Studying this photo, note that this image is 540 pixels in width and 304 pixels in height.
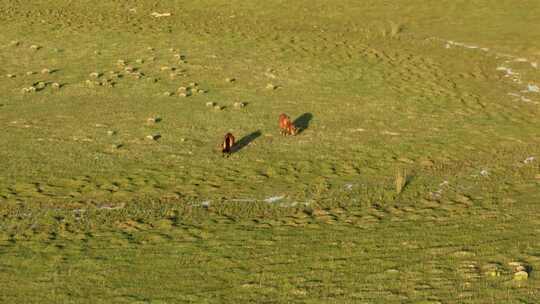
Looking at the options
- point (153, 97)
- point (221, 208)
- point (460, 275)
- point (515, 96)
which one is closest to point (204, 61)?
point (153, 97)

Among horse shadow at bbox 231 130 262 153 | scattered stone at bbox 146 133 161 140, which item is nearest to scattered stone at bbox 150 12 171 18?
scattered stone at bbox 146 133 161 140

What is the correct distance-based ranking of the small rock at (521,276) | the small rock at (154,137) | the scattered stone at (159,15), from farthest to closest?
the scattered stone at (159,15)
the small rock at (154,137)
the small rock at (521,276)

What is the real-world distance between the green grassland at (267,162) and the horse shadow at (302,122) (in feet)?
0.46

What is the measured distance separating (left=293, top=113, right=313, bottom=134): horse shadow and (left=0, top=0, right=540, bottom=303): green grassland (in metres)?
0.14

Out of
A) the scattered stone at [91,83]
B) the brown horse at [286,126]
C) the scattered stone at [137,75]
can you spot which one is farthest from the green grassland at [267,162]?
the brown horse at [286,126]

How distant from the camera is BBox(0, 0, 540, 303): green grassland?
14086 millimetres

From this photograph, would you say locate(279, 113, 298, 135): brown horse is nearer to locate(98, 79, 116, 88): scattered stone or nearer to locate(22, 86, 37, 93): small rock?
locate(98, 79, 116, 88): scattered stone

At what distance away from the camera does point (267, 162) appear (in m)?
23.3

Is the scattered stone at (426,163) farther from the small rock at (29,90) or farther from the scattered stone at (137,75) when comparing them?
the small rock at (29,90)

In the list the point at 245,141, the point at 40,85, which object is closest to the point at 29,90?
the point at 40,85

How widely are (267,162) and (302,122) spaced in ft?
16.9

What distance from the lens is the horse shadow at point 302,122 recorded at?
27.2 metres

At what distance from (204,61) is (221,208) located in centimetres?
1885

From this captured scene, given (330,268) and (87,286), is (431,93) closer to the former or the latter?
(330,268)
